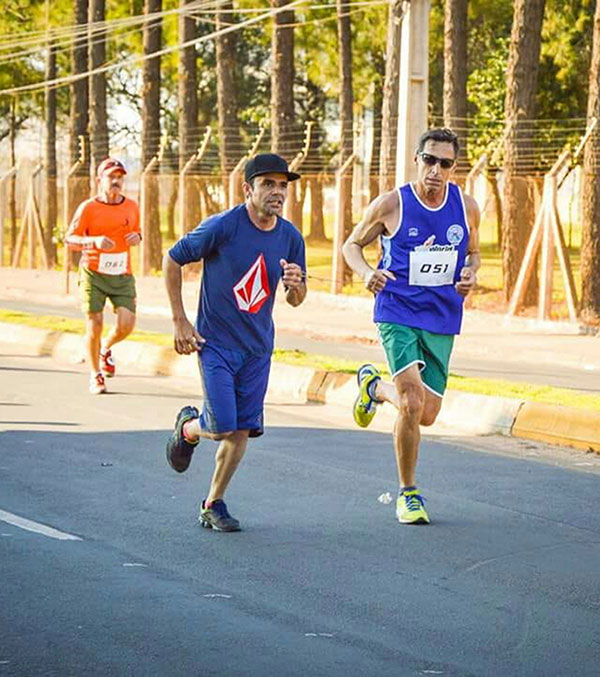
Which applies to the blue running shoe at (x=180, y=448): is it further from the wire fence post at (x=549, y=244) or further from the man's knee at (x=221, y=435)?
the wire fence post at (x=549, y=244)

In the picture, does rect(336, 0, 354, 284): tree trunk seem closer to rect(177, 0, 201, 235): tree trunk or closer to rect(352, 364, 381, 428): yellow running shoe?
rect(177, 0, 201, 235): tree trunk

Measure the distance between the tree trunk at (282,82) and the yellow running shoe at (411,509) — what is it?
2647 cm

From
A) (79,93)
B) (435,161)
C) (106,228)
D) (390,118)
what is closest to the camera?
(435,161)

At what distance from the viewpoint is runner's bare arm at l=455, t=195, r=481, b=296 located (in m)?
8.85

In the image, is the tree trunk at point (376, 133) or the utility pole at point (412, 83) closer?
the utility pole at point (412, 83)

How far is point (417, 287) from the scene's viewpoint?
8.84 meters

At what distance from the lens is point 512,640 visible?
6.28m

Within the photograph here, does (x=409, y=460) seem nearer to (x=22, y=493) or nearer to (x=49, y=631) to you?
(x=22, y=493)

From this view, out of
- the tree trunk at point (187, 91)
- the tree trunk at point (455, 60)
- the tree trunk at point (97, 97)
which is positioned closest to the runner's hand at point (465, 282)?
the tree trunk at point (455, 60)

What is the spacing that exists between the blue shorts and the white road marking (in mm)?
906

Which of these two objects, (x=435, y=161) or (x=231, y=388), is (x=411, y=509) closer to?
(x=231, y=388)

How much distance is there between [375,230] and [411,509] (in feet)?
4.94

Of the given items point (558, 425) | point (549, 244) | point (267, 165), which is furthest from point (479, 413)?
point (549, 244)

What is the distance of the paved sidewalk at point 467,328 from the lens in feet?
65.6
